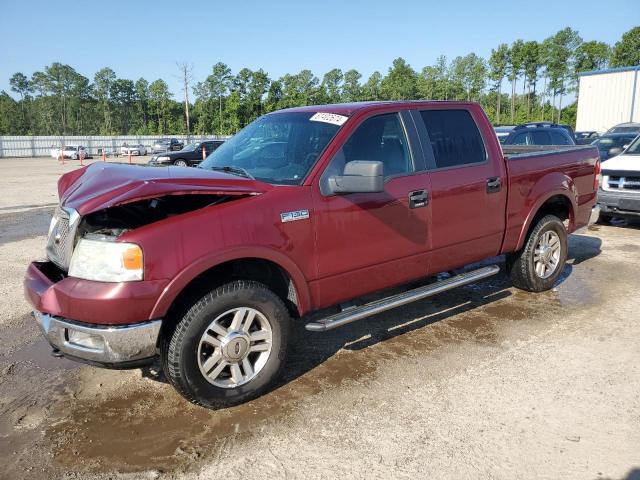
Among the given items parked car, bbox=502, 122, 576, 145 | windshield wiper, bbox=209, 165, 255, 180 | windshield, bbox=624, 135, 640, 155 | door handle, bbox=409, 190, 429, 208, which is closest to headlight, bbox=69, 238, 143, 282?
windshield wiper, bbox=209, 165, 255, 180

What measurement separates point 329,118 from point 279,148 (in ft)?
1.49

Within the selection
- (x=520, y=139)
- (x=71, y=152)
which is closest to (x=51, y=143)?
(x=71, y=152)

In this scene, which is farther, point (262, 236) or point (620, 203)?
point (620, 203)

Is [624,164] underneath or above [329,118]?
underneath

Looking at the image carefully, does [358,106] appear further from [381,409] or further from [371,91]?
[371,91]

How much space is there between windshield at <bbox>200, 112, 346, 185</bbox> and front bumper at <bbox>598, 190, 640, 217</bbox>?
6.67m

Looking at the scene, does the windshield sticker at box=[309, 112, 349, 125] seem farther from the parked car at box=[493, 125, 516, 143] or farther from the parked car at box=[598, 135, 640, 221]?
the parked car at box=[493, 125, 516, 143]

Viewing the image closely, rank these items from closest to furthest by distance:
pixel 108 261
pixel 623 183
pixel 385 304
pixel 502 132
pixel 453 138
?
pixel 108 261 → pixel 385 304 → pixel 453 138 → pixel 623 183 → pixel 502 132

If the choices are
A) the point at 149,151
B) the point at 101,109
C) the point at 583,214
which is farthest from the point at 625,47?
the point at 101,109

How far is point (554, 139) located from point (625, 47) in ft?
214

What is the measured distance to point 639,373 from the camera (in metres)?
3.63

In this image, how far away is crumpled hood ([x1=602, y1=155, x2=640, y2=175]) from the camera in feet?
28.0

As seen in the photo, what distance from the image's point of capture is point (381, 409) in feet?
10.6

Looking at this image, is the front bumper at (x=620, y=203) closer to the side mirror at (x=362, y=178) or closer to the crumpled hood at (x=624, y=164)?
the crumpled hood at (x=624, y=164)
